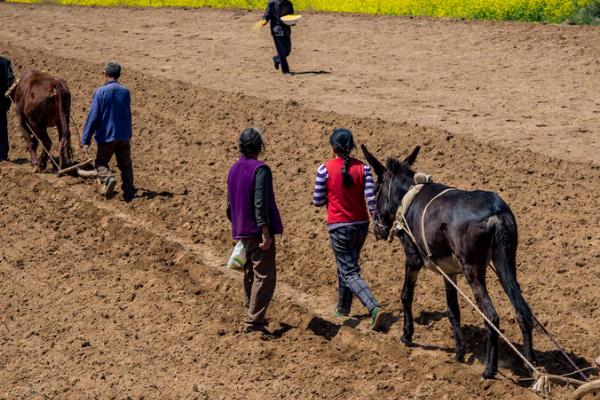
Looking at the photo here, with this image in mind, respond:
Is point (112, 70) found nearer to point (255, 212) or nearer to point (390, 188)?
point (255, 212)

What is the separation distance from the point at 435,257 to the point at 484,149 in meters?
5.91


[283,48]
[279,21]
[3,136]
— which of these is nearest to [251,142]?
[3,136]

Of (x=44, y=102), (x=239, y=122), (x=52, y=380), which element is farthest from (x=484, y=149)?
(x=52, y=380)

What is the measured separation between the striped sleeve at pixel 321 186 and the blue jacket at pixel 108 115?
4.88 metres

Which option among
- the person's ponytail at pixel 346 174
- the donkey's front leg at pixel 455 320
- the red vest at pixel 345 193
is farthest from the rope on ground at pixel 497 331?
the person's ponytail at pixel 346 174

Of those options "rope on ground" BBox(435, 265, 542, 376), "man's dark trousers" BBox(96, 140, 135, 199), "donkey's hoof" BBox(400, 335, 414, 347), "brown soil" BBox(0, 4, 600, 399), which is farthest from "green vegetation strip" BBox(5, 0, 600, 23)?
"rope on ground" BBox(435, 265, 542, 376)

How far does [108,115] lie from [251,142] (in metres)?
4.81

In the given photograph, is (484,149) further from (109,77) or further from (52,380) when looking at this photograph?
(52,380)

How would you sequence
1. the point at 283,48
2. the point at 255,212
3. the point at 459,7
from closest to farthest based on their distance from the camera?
1. the point at 255,212
2. the point at 283,48
3. the point at 459,7

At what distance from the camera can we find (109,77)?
46.3 ft

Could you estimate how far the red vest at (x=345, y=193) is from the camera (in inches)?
389

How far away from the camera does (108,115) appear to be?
553 inches

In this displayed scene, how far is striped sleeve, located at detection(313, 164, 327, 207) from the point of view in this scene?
9.92 metres

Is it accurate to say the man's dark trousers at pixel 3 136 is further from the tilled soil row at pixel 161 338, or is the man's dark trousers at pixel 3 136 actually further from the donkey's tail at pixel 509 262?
the donkey's tail at pixel 509 262
